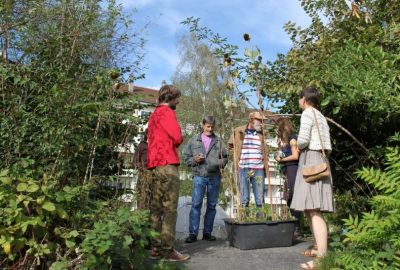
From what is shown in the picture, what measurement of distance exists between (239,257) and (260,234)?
22.1 inches

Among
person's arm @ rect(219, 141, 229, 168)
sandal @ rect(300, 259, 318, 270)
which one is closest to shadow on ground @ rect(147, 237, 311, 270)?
sandal @ rect(300, 259, 318, 270)

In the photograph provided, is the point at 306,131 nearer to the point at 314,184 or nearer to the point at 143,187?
the point at 314,184

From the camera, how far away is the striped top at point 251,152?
6398 mm

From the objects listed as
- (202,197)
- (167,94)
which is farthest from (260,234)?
(167,94)

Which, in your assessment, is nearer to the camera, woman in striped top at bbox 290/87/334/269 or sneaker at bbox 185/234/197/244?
woman in striped top at bbox 290/87/334/269

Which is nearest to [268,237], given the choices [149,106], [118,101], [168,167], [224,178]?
[224,178]

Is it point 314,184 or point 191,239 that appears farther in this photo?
point 191,239

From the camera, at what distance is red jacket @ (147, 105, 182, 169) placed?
15.3 feet

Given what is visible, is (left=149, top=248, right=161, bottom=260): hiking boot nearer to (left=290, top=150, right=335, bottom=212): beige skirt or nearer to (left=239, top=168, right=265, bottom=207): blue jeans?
(left=290, top=150, right=335, bottom=212): beige skirt

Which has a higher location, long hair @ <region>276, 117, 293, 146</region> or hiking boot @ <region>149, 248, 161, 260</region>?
long hair @ <region>276, 117, 293, 146</region>

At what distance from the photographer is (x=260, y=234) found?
5.17 metres

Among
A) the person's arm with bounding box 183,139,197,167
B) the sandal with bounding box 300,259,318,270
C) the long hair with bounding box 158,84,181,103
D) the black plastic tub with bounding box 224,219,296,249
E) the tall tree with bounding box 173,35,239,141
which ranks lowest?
the sandal with bounding box 300,259,318,270

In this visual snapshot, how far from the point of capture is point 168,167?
464 cm

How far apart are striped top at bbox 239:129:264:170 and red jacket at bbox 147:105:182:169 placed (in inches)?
75.9
